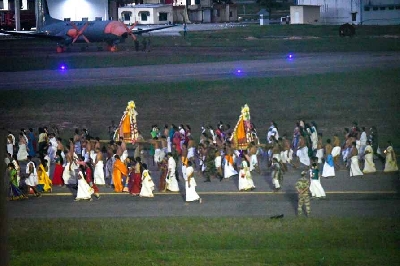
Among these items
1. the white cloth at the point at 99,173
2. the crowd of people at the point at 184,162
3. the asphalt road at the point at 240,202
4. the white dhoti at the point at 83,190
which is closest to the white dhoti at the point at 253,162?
the crowd of people at the point at 184,162

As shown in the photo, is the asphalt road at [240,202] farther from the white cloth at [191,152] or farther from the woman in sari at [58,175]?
the white cloth at [191,152]

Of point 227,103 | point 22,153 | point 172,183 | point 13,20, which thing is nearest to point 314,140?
point 172,183

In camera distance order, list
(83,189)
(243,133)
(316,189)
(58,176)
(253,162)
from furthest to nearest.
A: (243,133) < (253,162) < (58,176) < (83,189) < (316,189)

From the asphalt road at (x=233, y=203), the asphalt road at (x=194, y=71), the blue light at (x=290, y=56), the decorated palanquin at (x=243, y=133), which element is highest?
the blue light at (x=290, y=56)

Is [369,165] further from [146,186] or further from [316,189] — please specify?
[146,186]

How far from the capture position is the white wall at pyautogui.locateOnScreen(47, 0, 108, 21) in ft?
261

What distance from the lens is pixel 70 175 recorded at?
1933 cm

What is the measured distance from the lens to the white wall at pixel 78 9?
261 feet

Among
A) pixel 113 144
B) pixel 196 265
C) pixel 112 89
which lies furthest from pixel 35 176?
pixel 112 89

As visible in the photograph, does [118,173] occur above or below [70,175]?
above

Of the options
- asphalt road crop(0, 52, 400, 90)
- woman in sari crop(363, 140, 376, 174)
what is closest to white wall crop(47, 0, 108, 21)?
asphalt road crop(0, 52, 400, 90)

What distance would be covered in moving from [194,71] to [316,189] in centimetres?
2735

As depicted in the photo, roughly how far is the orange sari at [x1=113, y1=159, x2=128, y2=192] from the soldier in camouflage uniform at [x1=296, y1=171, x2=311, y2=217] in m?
4.76

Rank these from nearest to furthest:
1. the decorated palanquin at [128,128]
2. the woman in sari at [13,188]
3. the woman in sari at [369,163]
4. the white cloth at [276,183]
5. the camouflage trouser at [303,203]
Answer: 1. the camouflage trouser at [303,203]
2. the woman in sari at [13,188]
3. the white cloth at [276,183]
4. the woman in sari at [369,163]
5. the decorated palanquin at [128,128]
